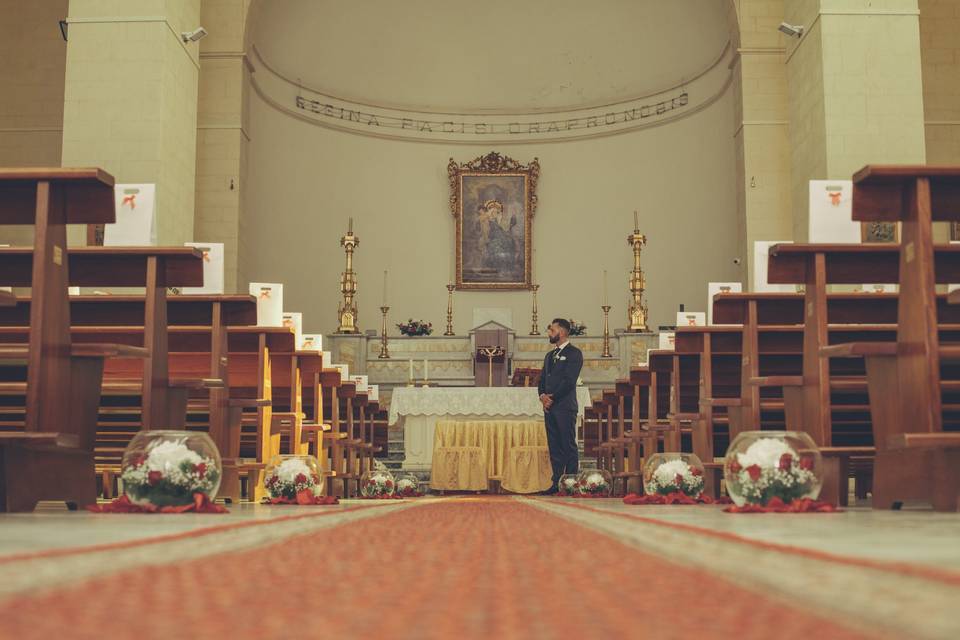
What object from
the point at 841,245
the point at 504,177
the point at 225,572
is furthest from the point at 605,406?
the point at 225,572

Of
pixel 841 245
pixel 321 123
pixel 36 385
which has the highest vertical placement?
pixel 321 123

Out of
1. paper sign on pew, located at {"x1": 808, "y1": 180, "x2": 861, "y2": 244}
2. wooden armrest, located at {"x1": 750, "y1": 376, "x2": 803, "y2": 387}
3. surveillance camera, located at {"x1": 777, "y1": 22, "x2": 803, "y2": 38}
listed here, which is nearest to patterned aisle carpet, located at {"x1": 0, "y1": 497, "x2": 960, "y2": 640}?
wooden armrest, located at {"x1": 750, "y1": 376, "x2": 803, "y2": 387}

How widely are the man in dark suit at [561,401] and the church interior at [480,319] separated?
1.2 inches

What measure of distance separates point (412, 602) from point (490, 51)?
14.6 m

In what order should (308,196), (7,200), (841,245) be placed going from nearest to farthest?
(7,200) < (841,245) < (308,196)

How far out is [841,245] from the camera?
421 centimetres

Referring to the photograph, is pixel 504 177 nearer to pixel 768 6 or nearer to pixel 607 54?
pixel 607 54

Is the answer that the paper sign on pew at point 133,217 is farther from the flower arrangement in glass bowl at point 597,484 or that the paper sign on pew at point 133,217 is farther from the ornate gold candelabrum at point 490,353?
the ornate gold candelabrum at point 490,353

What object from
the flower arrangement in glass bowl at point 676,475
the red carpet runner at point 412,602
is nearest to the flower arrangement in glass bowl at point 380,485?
the flower arrangement in glass bowl at point 676,475

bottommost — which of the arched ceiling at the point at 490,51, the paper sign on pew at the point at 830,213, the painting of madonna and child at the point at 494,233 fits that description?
the paper sign on pew at the point at 830,213

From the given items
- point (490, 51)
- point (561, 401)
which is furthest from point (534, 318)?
point (561, 401)

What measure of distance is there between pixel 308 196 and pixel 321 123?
1.03m

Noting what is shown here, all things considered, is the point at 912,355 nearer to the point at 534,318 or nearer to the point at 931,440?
the point at 931,440

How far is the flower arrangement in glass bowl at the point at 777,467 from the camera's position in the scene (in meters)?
2.98
